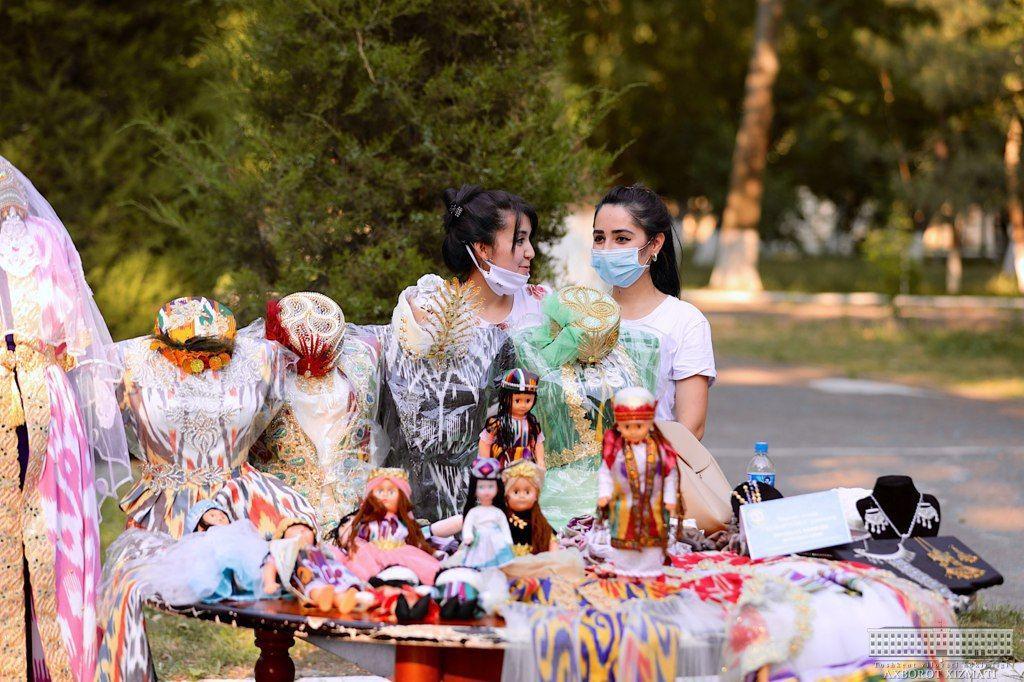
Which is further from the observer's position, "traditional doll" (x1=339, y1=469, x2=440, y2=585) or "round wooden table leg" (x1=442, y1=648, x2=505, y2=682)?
"traditional doll" (x1=339, y1=469, x2=440, y2=585)

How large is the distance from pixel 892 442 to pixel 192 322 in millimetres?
8629

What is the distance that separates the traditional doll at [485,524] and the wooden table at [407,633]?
0.66 ft

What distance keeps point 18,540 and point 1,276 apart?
33.7 inches

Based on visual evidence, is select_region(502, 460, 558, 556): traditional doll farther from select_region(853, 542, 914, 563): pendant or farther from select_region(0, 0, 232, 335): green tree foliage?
select_region(0, 0, 232, 335): green tree foliage

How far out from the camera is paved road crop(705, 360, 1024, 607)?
831 centimetres

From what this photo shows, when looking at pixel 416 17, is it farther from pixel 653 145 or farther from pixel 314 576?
pixel 653 145

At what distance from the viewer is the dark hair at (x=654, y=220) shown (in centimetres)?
470

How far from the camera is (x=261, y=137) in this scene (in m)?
6.01

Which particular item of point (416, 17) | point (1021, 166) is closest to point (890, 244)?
point (1021, 166)

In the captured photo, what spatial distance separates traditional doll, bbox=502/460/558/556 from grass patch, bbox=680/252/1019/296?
61.6ft

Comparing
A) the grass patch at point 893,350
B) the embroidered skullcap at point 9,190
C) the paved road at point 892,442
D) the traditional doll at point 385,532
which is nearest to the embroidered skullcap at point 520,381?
the traditional doll at point 385,532

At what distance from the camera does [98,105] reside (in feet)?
34.4

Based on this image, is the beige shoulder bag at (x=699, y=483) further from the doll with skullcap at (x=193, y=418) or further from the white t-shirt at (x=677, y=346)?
the doll with skullcap at (x=193, y=418)

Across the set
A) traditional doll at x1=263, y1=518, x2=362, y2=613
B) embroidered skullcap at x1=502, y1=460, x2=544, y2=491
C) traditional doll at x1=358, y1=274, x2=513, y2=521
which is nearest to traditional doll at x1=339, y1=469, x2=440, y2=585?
traditional doll at x1=263, y1=518, x2=362, y2=613
